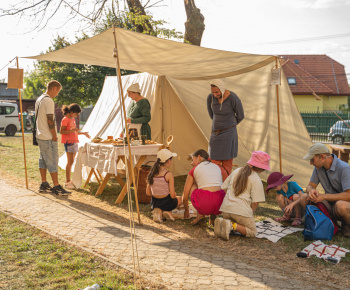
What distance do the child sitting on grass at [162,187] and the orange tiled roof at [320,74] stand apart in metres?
31.4

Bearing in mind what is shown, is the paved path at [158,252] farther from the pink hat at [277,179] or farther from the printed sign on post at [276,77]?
the printed sign on post at [276,77]

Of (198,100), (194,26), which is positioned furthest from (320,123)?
(198,100)

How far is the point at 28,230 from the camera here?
4492 mm

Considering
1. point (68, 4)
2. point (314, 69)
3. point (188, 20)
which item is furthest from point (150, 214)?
point (314, 69)

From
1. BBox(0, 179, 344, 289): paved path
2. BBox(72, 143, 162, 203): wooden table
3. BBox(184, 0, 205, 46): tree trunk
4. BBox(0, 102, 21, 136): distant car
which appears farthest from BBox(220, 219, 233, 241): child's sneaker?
BBox(0, 102, 21, 136): distant car

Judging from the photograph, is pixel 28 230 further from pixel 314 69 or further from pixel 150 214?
pixel 314 69

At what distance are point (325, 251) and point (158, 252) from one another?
5.38ft

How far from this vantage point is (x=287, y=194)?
16.4 ft

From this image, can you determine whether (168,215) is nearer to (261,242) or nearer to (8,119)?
(261,242)

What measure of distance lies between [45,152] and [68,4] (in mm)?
7309

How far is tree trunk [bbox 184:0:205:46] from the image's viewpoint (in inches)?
434

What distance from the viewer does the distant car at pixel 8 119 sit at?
2108 centimetres

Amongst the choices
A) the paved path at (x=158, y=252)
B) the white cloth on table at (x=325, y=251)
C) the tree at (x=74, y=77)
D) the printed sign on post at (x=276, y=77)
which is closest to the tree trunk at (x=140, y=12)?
the printed sign on post at (x=276, y=77)

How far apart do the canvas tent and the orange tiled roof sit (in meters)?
28.2
